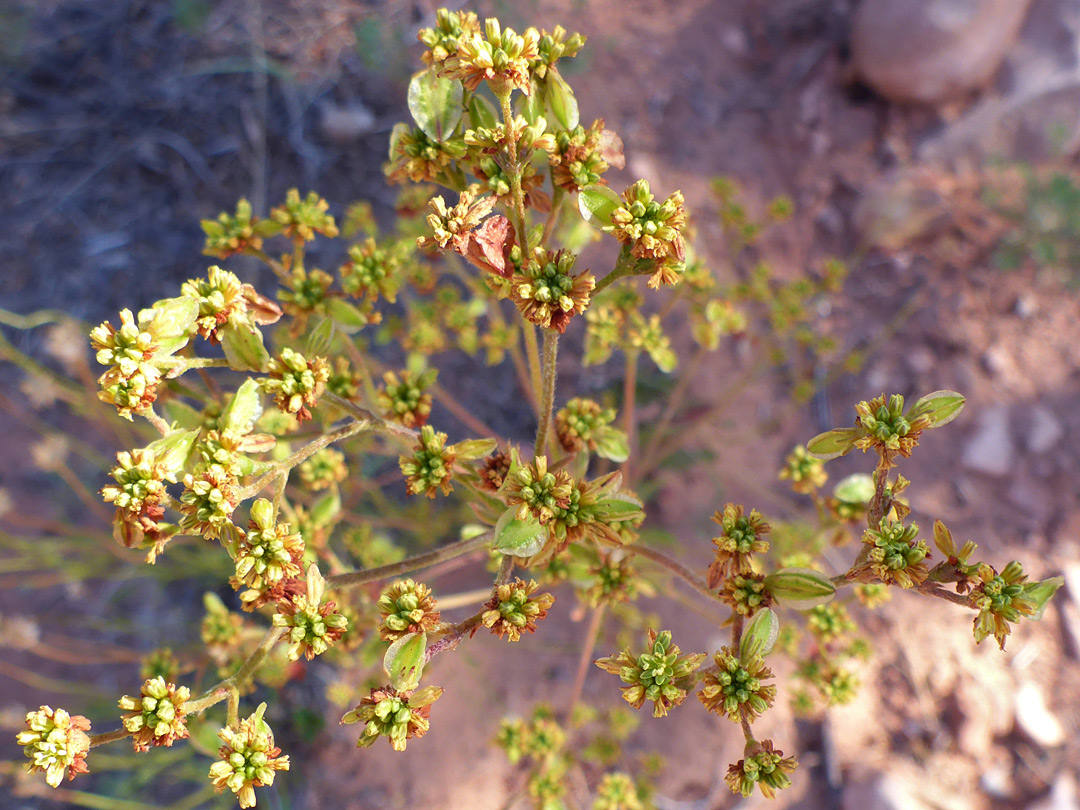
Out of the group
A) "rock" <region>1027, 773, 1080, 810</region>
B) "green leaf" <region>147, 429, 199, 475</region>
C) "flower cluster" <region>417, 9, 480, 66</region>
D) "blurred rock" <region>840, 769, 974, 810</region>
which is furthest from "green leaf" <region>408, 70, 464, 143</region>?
"rock" <region>1027, 773, 1080, 810</region>

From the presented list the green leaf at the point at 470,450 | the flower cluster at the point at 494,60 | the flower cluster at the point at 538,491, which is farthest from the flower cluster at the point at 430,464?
the flower cluster at the point at 494,60

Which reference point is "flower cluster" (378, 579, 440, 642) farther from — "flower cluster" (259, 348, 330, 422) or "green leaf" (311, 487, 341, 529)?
"green leaf" (311, 487, 341, 529)

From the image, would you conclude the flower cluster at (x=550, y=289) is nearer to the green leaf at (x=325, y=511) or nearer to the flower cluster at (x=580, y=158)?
the flower cluster at (x=580, y=158)

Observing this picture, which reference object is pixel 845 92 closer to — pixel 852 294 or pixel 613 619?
pixel 852 294

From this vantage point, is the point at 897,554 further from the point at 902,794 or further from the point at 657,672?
the point at 902,794

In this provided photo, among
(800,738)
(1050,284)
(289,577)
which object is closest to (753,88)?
(1050,284)

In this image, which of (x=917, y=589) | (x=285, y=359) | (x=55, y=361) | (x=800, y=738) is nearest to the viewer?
(x=917, y=589)
